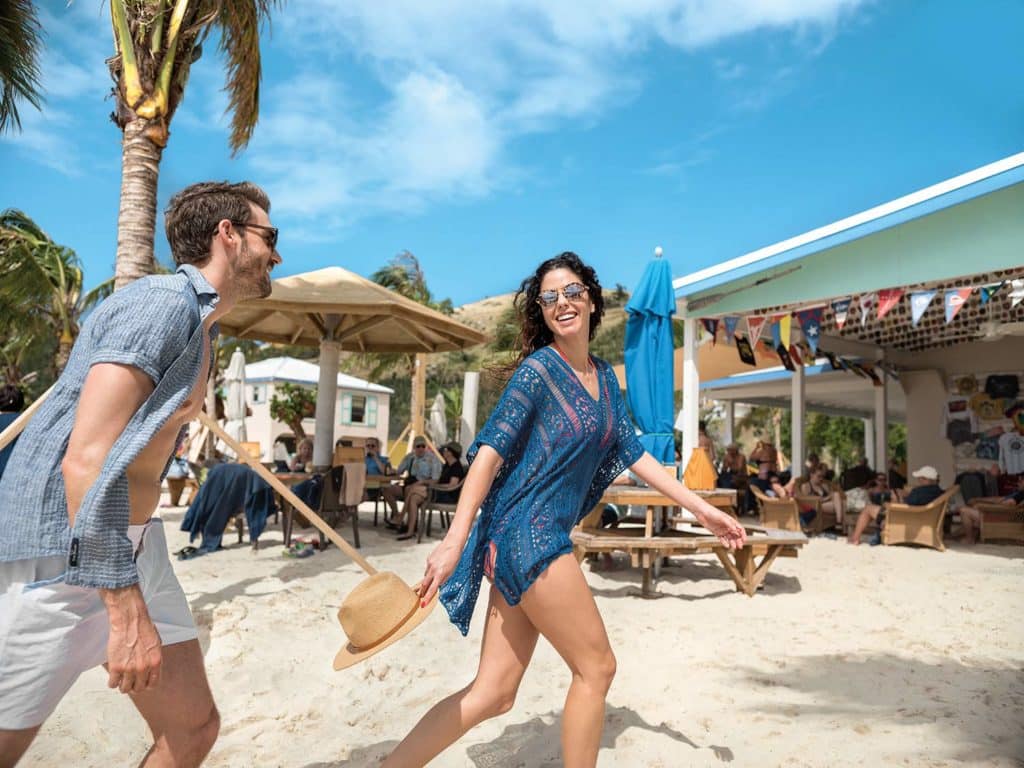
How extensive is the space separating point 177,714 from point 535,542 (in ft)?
3.14

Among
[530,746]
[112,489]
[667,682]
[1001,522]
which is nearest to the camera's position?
[112,489]

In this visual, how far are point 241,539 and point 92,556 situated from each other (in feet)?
21.6

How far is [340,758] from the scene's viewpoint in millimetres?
2781

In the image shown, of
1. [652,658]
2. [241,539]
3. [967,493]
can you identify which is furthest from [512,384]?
[967,493]

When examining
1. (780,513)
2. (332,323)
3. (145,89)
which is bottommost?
(780,513)

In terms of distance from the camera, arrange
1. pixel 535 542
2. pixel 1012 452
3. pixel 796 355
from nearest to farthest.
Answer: pixel 535 542 < pixel 1012 452 < pixel 796 355

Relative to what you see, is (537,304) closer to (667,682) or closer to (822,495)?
(667,682)

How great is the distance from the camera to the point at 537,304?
7.61ft

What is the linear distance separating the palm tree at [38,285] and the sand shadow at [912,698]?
587 inches

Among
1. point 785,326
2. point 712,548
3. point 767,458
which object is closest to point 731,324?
point 785,326

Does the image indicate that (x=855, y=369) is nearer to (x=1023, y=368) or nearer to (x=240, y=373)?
(x=1023, y=368)

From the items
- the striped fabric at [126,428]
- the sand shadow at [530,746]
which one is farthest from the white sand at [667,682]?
the striped fabric at [126,428]

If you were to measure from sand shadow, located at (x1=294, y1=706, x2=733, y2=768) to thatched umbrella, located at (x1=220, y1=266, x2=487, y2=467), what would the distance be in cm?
473

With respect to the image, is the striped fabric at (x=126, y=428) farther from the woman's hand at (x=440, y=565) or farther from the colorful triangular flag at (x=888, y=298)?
the colorful triangular flag at (x=888, y=298)
